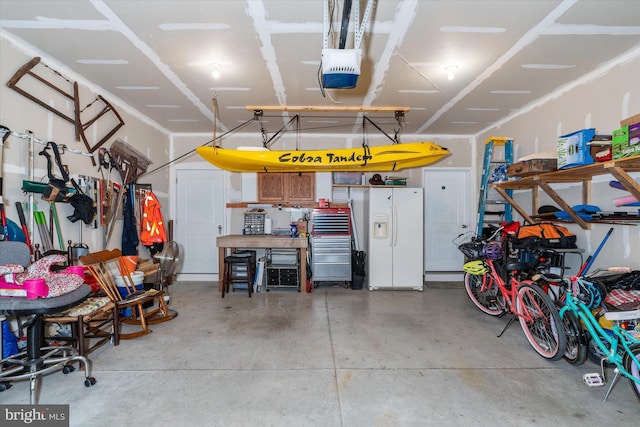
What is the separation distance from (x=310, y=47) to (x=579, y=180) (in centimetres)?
Answer: 300

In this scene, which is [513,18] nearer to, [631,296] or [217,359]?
[631,296]

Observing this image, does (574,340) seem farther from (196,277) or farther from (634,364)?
(196,277)

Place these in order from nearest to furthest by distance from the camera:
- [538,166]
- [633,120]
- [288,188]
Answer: [633,120]
[538,166]
[288,188]

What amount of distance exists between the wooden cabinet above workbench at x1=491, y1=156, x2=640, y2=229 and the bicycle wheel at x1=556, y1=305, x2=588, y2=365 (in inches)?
41.6

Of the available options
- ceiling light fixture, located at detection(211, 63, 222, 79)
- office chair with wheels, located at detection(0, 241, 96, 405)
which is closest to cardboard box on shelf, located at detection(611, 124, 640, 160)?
ceiling light fixture, located at detection(211, 63, 222, 79)

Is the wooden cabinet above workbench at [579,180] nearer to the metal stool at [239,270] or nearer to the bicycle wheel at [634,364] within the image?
the bicycle wheel at [634,364]

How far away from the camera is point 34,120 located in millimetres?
2641

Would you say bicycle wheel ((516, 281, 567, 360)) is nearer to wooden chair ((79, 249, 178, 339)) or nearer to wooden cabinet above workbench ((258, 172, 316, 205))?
wooden cabinet above workbench ((258, 172, 316, 205))

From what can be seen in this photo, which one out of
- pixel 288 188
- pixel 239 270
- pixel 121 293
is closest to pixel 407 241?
pixel 288 188

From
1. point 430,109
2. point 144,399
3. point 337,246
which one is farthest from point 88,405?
point 430,109

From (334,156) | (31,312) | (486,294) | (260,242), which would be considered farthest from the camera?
(260,242)

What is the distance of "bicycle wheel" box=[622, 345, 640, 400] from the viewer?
1.85 meters

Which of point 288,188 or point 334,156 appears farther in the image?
point 288,188

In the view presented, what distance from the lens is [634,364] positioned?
1870 millimetres
